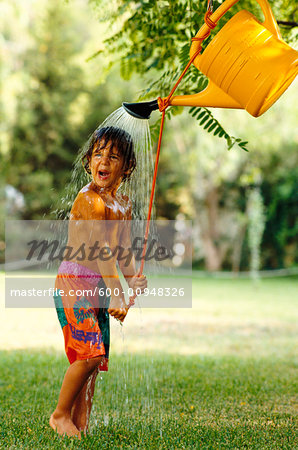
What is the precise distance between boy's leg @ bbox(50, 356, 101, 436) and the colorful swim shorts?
0.13ft

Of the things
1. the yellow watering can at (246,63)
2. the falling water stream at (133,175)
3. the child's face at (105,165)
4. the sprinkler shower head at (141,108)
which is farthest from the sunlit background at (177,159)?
the yellow watering can at (246,63)

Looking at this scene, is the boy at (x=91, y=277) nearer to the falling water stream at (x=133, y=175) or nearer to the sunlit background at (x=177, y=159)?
the falling water stream at (x=133, y=175)

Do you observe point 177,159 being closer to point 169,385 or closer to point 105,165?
point 169,385

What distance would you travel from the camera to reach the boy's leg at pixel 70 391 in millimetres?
2414

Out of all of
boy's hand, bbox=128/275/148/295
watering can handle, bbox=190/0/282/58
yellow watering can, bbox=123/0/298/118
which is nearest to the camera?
yellow watering can, bbox=123/0/298/118

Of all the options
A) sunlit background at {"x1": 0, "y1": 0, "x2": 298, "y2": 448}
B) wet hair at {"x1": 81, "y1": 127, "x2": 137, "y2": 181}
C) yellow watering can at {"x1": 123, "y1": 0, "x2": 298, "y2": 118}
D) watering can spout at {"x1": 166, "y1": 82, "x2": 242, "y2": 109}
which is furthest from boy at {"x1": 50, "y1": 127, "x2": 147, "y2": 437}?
sunlit background at {"x1": 0, "y1": 0, "x2": 298, "y2": 448}

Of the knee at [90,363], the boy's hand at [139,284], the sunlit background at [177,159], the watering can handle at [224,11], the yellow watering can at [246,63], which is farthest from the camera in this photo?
the sunlit background at [177,159]

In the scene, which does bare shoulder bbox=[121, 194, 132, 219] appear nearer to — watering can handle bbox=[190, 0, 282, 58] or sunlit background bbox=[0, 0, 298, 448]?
watering can handle bbox=[190, 0, 282, 58]

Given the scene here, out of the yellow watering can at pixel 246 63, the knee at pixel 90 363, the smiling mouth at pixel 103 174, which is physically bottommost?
the knee at pixel 90 363

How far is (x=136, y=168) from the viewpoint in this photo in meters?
2.74

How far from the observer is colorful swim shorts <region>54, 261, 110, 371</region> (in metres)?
2.42

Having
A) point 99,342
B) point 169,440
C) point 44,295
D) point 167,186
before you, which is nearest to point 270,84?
point 99,342

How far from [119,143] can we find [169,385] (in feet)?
6.99

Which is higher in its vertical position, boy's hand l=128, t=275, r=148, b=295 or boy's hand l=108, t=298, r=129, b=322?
boy's hand l=128, t=275, r=148, b=295
